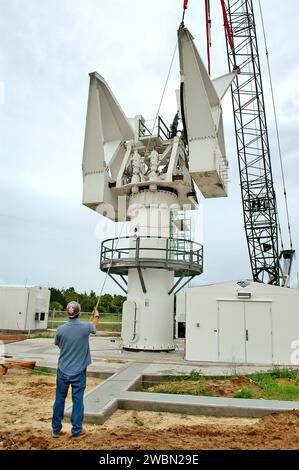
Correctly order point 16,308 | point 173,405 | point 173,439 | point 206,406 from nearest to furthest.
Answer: point 173,439 < point 206,406 < point 173,405 < point 16,308

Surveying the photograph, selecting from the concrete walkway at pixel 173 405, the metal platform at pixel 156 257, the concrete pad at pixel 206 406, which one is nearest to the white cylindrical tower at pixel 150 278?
the metal platform at pixel 156 257

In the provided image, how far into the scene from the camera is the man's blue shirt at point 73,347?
6.16m

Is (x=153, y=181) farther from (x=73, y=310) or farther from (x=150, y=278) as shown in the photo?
(x=73, y=310)

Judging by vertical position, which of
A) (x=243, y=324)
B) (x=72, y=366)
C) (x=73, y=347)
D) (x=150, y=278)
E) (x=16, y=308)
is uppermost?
(x=150, y=278)

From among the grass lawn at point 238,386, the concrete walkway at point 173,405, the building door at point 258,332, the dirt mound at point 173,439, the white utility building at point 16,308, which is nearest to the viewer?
the dirt mound at point 173,439

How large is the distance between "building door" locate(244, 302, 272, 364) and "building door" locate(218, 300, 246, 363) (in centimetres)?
21

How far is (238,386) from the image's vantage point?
1076cm

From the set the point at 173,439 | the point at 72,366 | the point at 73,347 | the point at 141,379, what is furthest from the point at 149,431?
the point at 141,379

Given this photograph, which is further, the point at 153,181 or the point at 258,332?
the point at 153,181

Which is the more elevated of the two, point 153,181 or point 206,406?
point 153,181

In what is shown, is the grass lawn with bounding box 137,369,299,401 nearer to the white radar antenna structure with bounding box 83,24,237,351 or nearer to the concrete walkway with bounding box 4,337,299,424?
the concrete walkway with bounding box 4,337,299,424

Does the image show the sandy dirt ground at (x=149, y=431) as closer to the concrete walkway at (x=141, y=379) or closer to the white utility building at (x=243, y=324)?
the concrete walkway at (x=141, y=379)

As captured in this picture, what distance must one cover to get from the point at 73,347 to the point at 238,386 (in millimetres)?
6469

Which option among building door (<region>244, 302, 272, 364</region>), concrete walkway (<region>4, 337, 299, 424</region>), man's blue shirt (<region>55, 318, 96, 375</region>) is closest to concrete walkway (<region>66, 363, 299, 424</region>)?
concrete walkway (<region>4, 337, 299, 424</region>)
